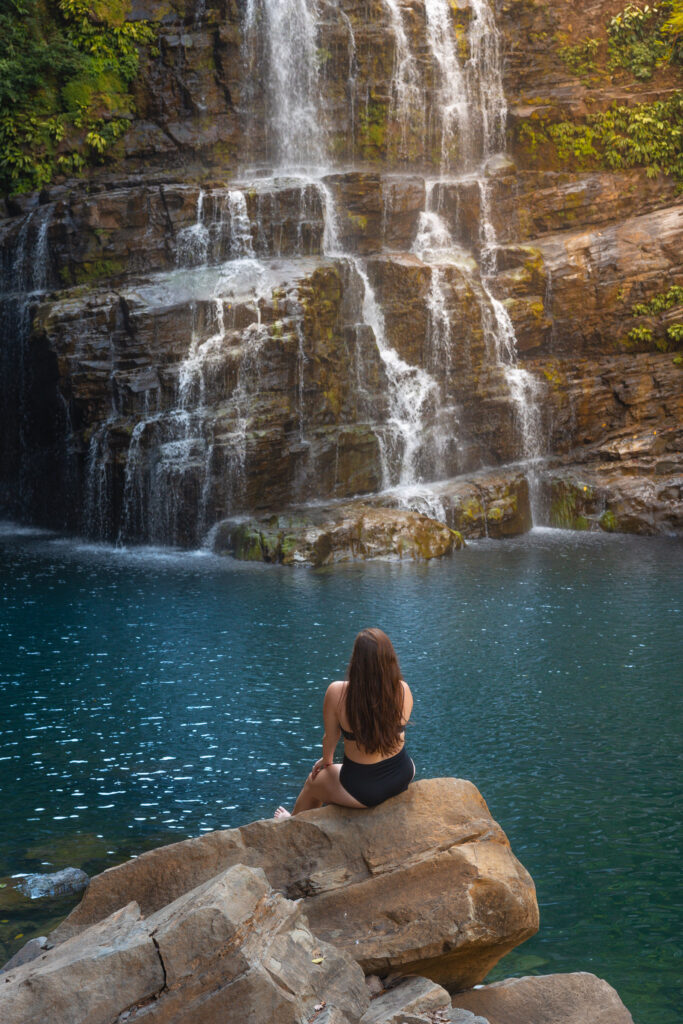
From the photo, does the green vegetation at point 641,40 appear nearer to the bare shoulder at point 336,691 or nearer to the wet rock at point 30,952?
the bare shoulder at point 336,691

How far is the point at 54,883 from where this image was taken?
7172 mm

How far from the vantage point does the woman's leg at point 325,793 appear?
5761mm

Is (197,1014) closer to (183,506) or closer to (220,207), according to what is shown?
(183,506)

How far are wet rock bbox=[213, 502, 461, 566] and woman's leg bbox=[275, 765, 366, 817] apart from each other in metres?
12.8

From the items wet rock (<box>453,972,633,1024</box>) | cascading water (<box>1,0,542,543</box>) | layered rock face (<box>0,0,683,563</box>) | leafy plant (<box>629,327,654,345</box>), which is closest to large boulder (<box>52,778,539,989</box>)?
wet rock (<box>453,972,633,1024</box>)

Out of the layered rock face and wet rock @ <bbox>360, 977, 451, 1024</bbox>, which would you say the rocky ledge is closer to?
wet rock @ <bbox>360, 977, 451, 1024</bbox>

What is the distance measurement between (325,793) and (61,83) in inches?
1006

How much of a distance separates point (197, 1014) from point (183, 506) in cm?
1745

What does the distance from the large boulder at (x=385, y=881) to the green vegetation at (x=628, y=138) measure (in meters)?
24.9

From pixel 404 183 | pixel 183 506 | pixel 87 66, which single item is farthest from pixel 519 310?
pixel 87 66

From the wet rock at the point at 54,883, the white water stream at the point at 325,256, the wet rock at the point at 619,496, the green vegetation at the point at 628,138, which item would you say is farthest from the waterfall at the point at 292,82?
the wet rock at the point at 54,883

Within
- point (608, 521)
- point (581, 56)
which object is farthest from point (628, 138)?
point (608, 521)

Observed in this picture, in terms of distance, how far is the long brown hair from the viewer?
5.63 m

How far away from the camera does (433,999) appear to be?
4.58 metres
